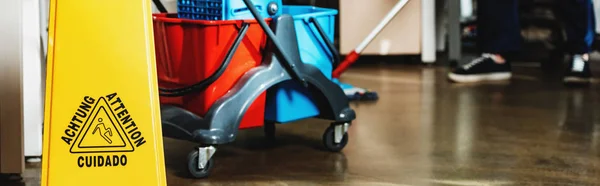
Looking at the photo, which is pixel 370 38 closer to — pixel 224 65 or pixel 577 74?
pixel 224 65

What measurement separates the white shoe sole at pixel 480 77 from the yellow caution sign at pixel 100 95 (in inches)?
75.7

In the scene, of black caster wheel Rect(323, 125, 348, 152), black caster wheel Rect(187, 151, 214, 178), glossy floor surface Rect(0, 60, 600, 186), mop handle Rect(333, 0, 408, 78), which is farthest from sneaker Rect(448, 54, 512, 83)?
black caster wheel Rect(187, 151, 214, 178)

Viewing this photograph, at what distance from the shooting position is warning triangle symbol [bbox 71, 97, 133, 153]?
4.54ft

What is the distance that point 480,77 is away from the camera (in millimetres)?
3215

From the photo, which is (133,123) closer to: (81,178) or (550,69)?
(81,178)

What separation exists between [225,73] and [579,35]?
1.78 m

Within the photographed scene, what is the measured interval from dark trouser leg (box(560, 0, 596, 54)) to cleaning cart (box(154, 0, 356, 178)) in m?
1.52

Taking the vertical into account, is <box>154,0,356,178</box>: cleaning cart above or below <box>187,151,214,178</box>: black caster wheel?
above

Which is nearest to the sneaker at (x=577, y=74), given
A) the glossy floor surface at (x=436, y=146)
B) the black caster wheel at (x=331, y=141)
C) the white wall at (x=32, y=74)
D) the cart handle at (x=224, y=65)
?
the glossy floor surface at (x=436, y=146)

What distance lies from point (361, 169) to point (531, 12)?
7.65 feet

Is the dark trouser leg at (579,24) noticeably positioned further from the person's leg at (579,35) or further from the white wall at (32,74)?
the white wall at (32,74)

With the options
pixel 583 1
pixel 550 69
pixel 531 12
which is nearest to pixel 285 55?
pixel 583 1

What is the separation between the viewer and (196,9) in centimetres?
185

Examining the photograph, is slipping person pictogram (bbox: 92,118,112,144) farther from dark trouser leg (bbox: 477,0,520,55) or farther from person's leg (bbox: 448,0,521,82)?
dark trouser leg (bbox: 477,0,520,55)
